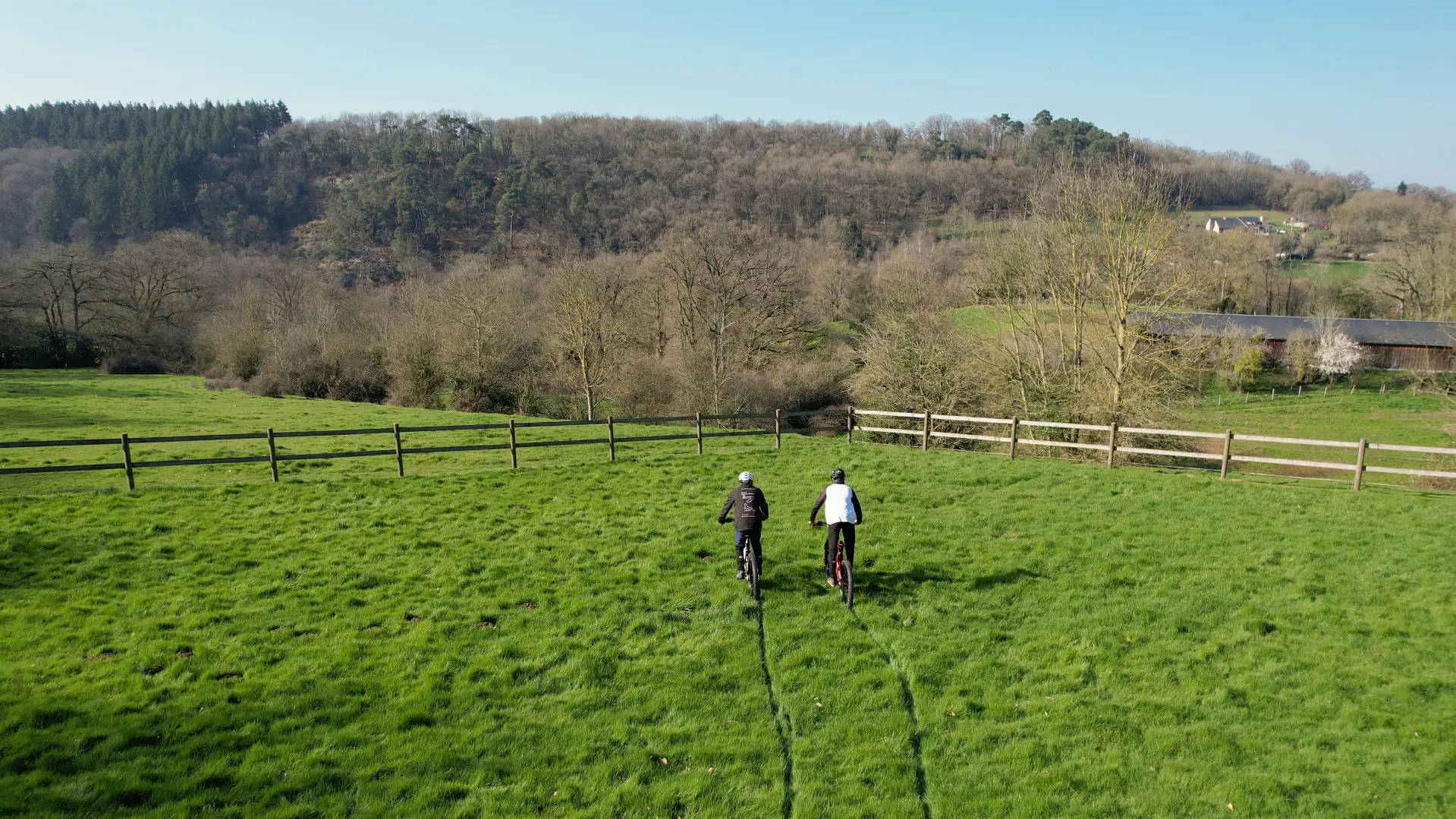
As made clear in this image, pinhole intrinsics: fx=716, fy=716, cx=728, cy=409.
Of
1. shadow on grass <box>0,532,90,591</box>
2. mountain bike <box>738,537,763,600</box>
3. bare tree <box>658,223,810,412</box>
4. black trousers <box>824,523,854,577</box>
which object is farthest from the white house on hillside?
shadow on grass <box>0,532,90,591</box>

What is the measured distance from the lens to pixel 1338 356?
163 ft

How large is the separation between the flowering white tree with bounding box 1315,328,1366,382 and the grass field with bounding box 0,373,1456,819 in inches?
1834

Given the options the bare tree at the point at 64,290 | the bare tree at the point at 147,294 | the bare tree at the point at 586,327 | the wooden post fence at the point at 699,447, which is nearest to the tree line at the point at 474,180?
the bare tree at the point at 147,294

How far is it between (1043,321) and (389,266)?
244 feet

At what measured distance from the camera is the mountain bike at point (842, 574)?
9.16m

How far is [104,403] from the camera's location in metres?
29.5

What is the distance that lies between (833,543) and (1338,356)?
189 feet

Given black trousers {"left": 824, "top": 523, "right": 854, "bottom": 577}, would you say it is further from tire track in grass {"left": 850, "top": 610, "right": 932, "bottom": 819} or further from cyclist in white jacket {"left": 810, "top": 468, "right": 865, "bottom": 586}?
tire track in grass {"left": 850, "top": 610, "right": 932, "bottom": 819}

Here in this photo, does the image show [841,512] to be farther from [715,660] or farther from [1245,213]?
[1245,213]

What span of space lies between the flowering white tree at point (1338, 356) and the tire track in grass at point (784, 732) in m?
58.6

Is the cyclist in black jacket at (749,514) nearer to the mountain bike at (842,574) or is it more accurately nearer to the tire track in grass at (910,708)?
the mountain bike at (842,574)

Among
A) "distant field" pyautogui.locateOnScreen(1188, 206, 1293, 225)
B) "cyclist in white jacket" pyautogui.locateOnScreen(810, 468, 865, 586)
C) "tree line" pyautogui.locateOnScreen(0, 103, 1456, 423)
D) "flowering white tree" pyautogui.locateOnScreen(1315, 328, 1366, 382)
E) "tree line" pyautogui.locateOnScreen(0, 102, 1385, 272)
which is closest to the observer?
"cyclist in white jacket" pyautogui.locateOnScreen(810, 468, 865, 586)

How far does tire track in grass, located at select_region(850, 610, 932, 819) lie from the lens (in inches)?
231

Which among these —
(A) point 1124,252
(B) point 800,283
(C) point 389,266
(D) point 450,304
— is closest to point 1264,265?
(B) point 800,283
